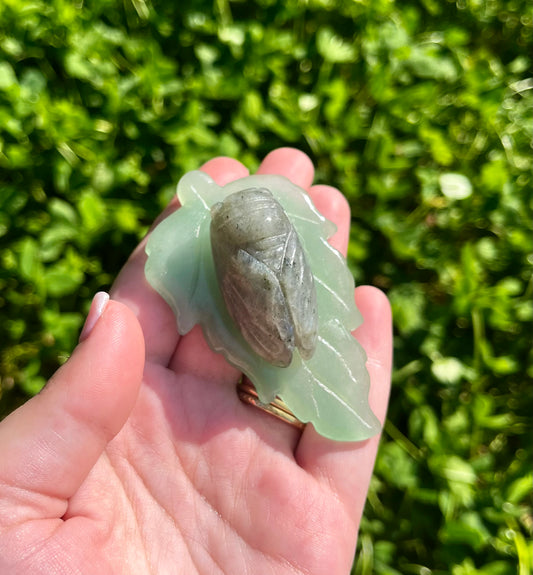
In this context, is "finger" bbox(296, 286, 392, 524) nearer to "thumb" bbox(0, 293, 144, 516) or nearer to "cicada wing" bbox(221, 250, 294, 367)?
"cicada wing" bbox(221, 250, 294, 367)

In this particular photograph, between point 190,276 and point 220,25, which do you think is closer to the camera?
point 190,276

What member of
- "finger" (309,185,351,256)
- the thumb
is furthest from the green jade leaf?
the thumb

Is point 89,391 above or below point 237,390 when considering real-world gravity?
above

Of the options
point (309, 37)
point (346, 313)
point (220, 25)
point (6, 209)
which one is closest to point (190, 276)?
→ point (346, 313)

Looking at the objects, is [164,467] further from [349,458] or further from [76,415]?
[349,458]

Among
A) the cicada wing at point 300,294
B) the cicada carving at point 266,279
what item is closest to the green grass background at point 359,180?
the cicada carving at point 266,279

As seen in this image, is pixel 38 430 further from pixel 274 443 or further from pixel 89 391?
pixel 274 443

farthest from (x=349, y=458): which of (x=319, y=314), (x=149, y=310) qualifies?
(x=149, y=310)

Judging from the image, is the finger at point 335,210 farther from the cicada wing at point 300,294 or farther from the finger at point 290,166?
the cicada wing at point 300,294
